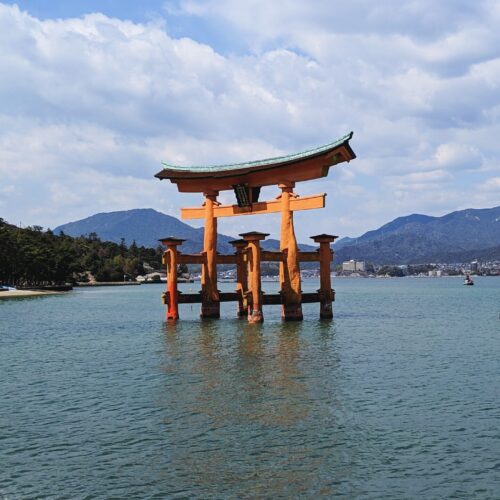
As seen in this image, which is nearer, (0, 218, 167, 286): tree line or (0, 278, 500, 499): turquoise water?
(0, 278, 500, 499): turquoise water

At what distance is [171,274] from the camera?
36.7m

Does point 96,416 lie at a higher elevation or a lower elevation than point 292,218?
lower

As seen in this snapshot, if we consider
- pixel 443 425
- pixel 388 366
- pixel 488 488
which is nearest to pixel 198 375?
pixel 388 366

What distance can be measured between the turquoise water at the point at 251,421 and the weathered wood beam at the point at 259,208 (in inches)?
356

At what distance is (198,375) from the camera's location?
19031 mm

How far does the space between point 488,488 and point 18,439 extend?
8677mm

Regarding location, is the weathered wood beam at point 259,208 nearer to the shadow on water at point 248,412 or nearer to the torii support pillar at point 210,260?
the torii support pillar at point 210,260

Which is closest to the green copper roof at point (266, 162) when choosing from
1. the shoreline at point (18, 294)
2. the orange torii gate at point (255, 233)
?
the orange torii gate at point (255, 233)

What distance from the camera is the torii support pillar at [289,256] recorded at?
3441 centimetres

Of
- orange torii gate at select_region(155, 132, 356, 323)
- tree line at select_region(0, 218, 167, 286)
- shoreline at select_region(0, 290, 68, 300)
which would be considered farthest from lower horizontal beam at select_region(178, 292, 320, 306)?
tree line at select_region(0, 218, 167, 286)

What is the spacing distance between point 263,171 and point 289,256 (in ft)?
16.9

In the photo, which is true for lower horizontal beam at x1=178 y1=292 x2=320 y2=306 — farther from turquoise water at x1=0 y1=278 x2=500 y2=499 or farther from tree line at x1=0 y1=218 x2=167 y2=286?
tree line at x1=0 y1=218 x2=167 y2=286

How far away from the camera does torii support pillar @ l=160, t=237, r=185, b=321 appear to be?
36281 mm

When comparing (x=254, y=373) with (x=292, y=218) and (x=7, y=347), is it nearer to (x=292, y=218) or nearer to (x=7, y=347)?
(x=7, y=347)
